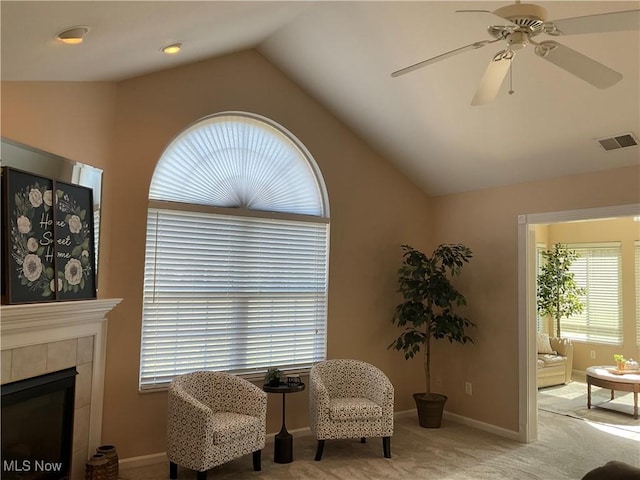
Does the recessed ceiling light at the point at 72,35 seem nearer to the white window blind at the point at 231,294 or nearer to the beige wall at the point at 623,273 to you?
→ the white window blind at the point at 231,294

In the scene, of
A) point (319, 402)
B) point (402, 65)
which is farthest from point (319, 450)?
point (402, 65)

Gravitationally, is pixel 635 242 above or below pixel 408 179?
below

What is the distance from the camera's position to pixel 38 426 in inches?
117

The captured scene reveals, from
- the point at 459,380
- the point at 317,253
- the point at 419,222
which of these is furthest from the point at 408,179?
the point at 459,380

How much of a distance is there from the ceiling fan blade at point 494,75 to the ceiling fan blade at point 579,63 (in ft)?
0.47

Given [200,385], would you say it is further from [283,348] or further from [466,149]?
[466,149]

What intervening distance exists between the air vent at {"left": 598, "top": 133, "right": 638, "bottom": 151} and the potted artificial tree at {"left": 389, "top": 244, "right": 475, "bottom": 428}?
162cm

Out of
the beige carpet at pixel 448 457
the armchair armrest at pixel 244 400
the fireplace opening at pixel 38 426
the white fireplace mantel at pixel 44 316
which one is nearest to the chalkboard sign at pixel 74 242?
the white fireplace mantel at pixel 44 316

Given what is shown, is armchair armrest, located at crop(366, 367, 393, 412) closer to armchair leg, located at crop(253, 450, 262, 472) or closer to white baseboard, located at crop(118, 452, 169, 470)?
armchair leg, located at crop(253, 450, 262, 472)

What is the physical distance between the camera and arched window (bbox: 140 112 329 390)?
13.3ft

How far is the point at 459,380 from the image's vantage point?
5.23 metres

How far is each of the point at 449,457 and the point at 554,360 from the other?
11.5 ft

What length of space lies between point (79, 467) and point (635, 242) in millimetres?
7488

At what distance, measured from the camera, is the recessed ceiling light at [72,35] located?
2.38 m
